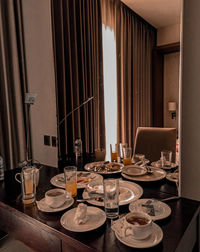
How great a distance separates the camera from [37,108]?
5.54ft

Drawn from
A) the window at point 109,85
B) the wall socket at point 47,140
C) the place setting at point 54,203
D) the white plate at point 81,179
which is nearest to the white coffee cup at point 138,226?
the place setting at point 54,203

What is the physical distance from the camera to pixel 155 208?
789mm

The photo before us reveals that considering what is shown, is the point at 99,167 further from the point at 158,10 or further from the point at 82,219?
the point at 158,10

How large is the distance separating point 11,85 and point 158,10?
6.30ft

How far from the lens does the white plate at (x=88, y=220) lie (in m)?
0.69

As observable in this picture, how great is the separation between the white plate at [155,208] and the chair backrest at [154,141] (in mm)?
796

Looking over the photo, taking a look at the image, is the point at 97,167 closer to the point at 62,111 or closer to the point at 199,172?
the point at 199,172

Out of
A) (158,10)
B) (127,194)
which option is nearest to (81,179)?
(127,194)

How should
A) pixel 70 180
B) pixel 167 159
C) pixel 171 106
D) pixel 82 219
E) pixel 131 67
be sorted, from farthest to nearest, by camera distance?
1. pixel 131 67
2. pixel 171 106
3. pixel 167 159
4. pixel 70 180
5. pixel 82 219

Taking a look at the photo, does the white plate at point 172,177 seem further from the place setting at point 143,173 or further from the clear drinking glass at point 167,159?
the clear drinking glass at point 167,159

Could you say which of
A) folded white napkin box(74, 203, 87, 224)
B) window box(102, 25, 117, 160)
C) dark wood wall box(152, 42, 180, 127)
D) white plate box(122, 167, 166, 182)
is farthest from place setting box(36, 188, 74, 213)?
dark wood wall box(152, 42, 180, 127)

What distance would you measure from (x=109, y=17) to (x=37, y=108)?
1.50m

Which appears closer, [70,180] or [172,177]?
[70,180]

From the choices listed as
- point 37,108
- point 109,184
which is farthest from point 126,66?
point 109,184
